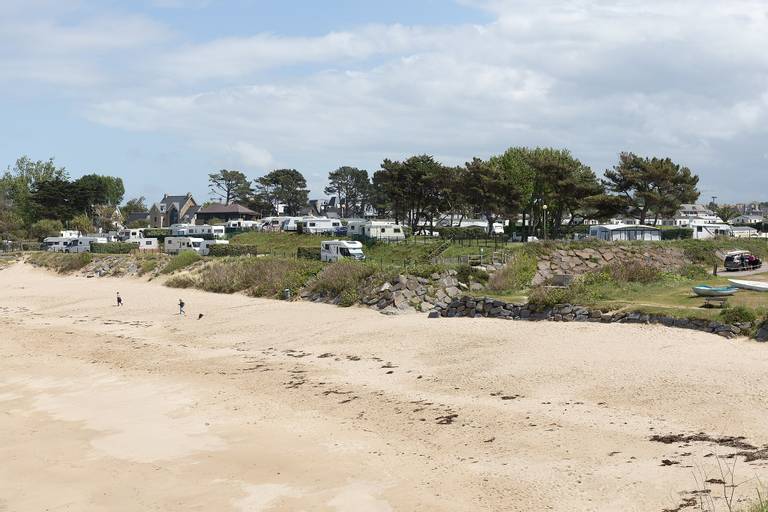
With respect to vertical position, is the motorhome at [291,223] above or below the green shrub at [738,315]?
above

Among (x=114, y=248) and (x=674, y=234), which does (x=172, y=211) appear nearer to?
(x=114, y=248)

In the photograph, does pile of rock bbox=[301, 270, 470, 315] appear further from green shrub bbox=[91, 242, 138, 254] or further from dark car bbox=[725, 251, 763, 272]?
green shrub bbox=[91, 242, 138, 254]

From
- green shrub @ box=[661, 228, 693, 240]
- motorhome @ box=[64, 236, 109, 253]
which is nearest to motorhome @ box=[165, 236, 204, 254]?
motorhome @ box=[64, 236, 109, 253]

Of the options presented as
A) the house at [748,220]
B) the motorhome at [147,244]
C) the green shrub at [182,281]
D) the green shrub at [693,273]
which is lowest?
the green shrub at [182,281]

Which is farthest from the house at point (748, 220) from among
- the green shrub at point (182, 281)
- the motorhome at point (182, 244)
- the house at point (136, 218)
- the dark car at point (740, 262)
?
the house at point (136, 218)

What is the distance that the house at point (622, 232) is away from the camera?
53.1 meters

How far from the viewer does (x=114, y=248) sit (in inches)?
2704

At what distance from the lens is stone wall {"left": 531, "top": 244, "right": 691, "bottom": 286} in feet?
140

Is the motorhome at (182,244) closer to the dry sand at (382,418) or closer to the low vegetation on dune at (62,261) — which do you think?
the low vegetation on dune at (62,261)

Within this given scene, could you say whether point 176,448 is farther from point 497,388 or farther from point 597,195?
point 597,195

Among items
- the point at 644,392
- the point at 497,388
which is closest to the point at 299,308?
the point at 497,388

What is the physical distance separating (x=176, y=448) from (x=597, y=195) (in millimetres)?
48655

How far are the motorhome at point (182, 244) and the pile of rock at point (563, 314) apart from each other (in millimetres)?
32965

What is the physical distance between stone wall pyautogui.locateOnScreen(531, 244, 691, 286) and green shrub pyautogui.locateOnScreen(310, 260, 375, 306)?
395 inches
